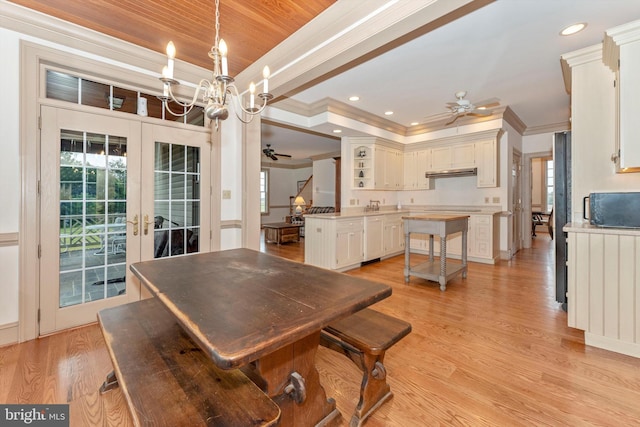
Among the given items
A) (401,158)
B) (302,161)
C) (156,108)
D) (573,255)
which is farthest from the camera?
(302,161)

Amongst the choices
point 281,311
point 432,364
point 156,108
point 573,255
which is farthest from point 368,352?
point 156,108

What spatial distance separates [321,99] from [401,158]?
260 cm

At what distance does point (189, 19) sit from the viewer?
2305mm

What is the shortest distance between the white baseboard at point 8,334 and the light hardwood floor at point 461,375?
0.10 meters

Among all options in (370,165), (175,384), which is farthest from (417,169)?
(175,384)

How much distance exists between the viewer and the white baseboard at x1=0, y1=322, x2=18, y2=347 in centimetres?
218

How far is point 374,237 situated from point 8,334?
176 inches

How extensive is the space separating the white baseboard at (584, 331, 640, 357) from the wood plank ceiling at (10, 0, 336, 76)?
3.35 meters

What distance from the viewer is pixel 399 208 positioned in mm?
6352

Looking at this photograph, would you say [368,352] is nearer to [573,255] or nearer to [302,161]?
[573,255]

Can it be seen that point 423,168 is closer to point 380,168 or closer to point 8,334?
point 380,168

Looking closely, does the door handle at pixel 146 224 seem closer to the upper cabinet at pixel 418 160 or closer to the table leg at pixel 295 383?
the table leg at pixel 295 383

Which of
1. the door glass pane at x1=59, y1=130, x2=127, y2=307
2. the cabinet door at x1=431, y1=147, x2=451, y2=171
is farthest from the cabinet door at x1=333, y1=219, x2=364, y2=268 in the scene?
the door glass pane at x1=59, y1=130, x2=127, y2=307

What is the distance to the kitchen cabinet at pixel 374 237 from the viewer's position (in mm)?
4789
